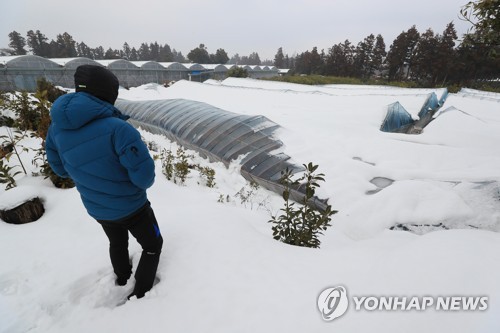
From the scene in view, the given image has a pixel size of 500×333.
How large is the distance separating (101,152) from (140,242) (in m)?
0.78

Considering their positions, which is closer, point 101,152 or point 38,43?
point 101,152

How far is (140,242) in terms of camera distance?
1873 millimetres

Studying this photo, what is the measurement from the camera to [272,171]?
4.93m

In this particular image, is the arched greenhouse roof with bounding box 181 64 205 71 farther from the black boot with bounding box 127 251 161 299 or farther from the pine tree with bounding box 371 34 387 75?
the black boot with bounding box 127 251 161 299

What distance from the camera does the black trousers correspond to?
180 cm

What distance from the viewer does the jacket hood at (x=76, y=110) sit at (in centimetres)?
144

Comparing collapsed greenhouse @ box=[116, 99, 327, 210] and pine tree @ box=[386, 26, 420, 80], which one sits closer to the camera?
collapsed greenhouse @ box=[116, 99, 327, 210]

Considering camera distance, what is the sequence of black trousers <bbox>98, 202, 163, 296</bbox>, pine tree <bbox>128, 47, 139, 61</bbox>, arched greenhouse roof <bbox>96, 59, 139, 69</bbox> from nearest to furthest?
black trousers <bbox>98, 202, 163, 296</bbox>
arched greenhouse roof <bbox>96, 59, 139, 69</bbox>
pine tree <bbox>128, 47, 139, 61</bbox>

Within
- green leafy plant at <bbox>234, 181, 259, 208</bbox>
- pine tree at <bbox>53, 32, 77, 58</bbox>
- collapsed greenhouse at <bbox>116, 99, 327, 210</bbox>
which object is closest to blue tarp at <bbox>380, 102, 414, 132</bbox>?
collapsed greenhouse at <bbox>116, 99, 327, 210</bbox>

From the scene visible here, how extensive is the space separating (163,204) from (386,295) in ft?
8.88

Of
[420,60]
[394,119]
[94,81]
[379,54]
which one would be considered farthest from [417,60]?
[94,81]

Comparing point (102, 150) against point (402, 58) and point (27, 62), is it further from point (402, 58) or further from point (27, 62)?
point (402, 58)

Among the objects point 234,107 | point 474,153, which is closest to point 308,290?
point 474,153

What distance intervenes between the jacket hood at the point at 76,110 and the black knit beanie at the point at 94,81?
5 cm
